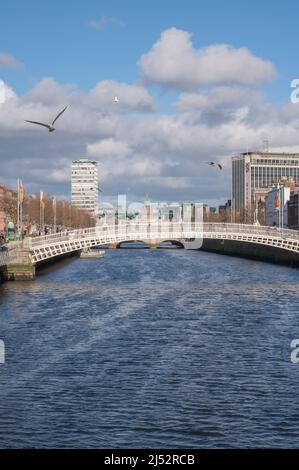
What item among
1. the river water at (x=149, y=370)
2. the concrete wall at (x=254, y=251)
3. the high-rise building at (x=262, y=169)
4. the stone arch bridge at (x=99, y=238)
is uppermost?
the high-rise building at (x=262, y=169)

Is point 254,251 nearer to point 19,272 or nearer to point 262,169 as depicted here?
point 19,272

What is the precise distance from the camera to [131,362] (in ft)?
67.8

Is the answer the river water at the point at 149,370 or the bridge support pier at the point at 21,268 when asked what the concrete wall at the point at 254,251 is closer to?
the bridge support pier at the point at 21,268

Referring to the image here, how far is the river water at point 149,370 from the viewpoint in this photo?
14.9 meters

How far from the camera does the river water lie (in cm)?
1488

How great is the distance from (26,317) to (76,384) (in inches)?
417

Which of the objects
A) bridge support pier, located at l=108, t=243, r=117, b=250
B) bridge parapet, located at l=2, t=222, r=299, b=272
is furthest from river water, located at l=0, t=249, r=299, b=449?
bridge support pier, located at l=108, t=243, r=117, b=250

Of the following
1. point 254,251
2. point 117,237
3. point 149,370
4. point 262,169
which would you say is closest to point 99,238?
point 117,237

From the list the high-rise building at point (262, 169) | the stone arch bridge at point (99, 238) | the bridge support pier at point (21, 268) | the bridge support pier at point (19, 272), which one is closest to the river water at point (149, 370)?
the bridge support pier at point (19, 272)

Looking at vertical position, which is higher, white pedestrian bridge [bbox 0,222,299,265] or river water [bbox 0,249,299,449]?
white pedestrian bridge [bbox 0,222,299,265]

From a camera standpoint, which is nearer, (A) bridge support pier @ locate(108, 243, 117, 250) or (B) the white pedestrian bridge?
(B) the white pedestrian bridge

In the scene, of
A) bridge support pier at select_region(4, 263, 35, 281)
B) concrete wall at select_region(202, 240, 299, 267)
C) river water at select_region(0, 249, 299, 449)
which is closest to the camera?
river water at select_region(0, 249, 299, 449)

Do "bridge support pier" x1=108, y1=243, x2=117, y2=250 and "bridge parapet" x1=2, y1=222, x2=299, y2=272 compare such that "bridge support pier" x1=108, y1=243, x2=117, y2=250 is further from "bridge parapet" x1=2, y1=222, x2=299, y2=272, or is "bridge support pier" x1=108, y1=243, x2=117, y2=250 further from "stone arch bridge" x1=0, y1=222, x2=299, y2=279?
"bridge parapet" x1=2, y1=222, x2=299, y2=272

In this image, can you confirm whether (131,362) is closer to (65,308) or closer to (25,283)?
(65,308)
